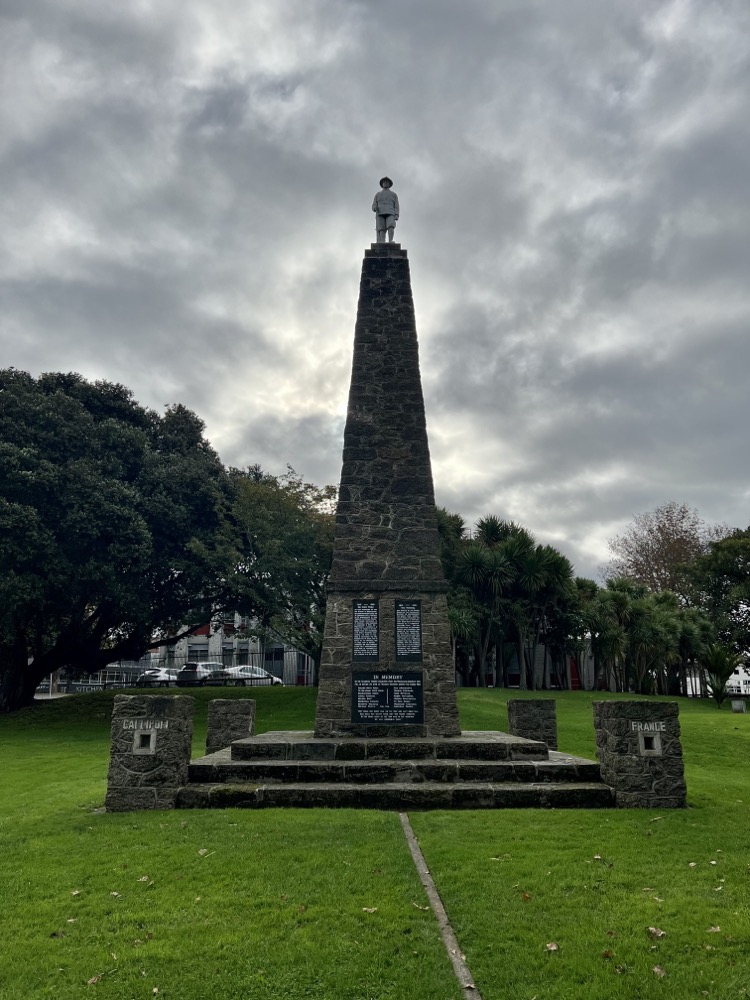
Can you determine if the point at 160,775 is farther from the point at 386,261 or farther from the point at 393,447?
the point at 386,261

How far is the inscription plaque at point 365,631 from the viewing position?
1113 cm

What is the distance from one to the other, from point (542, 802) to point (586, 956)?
4183 millimetres

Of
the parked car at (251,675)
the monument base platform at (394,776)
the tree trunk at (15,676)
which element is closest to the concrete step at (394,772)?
the monument base platform at (394,776)

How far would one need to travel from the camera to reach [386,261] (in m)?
13.0

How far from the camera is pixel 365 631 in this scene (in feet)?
36.8

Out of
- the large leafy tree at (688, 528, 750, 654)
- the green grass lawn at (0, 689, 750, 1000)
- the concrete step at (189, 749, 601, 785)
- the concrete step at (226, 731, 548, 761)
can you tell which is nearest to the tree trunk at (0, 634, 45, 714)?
the concrete step at (226, 731, 548, 761)

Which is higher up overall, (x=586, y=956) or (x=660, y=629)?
(x=660, y=629)

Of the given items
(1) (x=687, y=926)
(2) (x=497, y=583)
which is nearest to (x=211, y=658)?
(2) (x=497, y=583)

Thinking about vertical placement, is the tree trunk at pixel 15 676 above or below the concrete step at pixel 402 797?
above

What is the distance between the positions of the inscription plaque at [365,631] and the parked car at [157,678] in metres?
23.4

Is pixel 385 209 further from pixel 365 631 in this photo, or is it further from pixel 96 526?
pixel 96 526

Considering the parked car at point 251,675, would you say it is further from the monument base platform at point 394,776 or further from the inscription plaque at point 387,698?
the monument base platform at point 394,776

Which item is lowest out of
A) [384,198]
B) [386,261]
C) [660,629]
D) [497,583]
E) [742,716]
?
[742,716]

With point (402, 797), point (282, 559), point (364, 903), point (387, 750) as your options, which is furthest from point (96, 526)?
point (364, 903)
